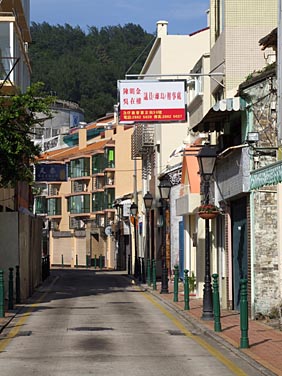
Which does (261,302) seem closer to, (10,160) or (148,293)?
(10,160)

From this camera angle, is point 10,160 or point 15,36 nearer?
point 10,160

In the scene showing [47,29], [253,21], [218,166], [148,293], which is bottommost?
[148,293]

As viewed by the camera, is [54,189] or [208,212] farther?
[54,189]

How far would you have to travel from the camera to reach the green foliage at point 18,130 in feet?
85.0

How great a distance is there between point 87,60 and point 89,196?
64992mm

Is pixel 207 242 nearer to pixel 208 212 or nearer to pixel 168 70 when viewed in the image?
pixel 208 212

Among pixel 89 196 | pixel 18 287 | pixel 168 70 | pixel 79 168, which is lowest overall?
pixel 18 287

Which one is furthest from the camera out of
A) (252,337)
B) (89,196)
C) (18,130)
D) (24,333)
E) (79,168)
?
(89,196)

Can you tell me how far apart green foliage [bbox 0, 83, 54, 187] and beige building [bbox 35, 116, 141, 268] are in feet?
173

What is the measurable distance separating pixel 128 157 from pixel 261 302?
207ft

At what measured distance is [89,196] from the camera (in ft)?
330

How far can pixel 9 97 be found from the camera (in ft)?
87.5

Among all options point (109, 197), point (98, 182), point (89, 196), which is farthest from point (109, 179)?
point (89, 196)

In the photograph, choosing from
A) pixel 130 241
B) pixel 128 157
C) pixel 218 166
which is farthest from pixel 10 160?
pixel 128 157
